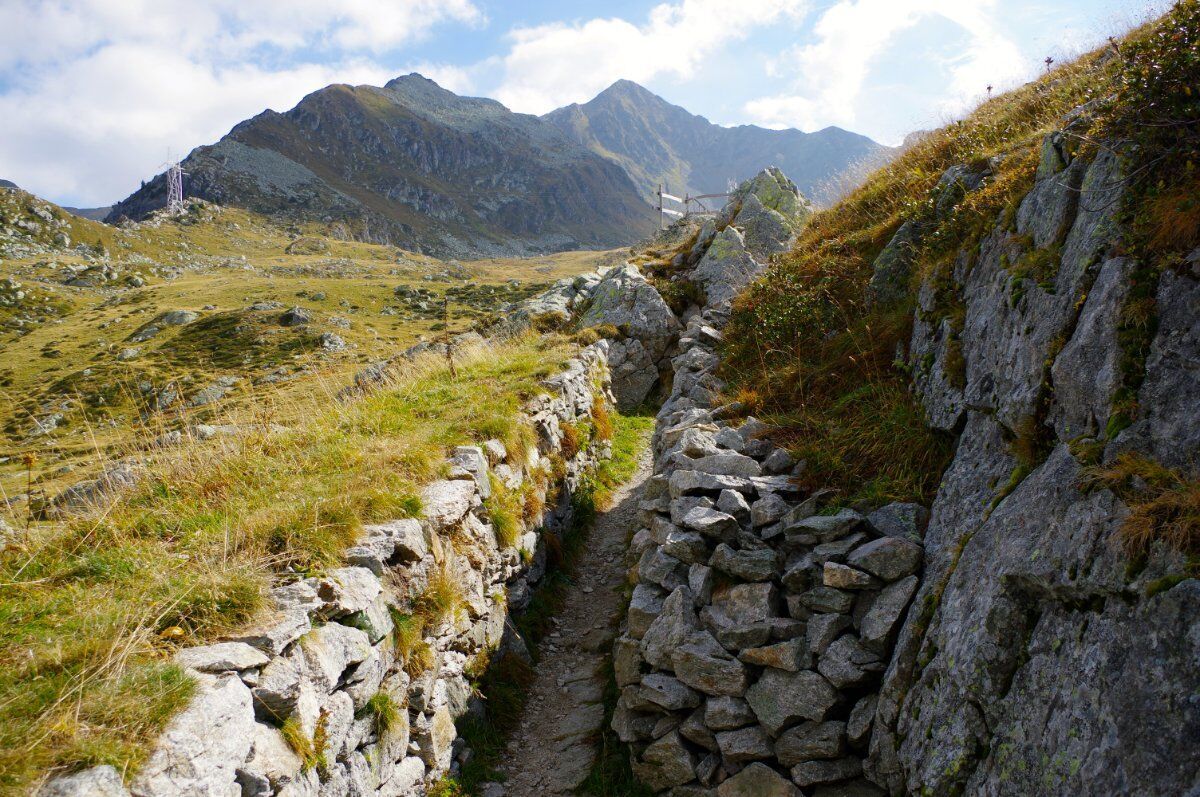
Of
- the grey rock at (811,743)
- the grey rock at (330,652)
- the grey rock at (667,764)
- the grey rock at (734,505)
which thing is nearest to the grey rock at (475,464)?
the grey rock at (734,505)

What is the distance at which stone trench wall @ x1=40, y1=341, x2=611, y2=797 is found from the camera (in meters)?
3.99

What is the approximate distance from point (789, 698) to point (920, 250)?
7802 mm

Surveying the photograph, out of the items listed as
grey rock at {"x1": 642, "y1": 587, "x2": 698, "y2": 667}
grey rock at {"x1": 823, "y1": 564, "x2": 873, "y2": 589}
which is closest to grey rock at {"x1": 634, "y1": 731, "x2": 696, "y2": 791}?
grey rock at {"x1": 642, "y1": 587, "x2": 698, "y2": 667}

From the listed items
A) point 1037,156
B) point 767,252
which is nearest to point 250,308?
point 767,252

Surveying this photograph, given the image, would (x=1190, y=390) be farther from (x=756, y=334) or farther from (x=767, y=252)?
(x=767, y=252)

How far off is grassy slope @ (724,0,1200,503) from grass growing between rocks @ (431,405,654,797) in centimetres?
411

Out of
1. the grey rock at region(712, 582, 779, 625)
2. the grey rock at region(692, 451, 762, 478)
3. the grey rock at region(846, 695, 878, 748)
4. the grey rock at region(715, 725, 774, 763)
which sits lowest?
the grey rock at region(715, 725, 774, 763)

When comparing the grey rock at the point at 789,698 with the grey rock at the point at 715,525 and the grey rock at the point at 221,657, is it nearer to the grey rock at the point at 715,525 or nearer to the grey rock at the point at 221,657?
the grey rock at the point at 715,525

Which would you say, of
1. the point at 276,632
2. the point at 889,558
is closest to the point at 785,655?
the point at 889,558

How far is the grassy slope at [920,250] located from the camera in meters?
5.55

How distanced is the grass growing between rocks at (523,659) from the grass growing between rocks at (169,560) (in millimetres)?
1626

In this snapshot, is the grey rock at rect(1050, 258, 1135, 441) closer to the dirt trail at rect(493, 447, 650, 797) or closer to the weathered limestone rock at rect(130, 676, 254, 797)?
the dirt trail at rect(493, 447, 650, 797)

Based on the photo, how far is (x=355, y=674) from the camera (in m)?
5.73

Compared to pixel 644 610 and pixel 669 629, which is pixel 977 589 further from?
pixel 644 610
